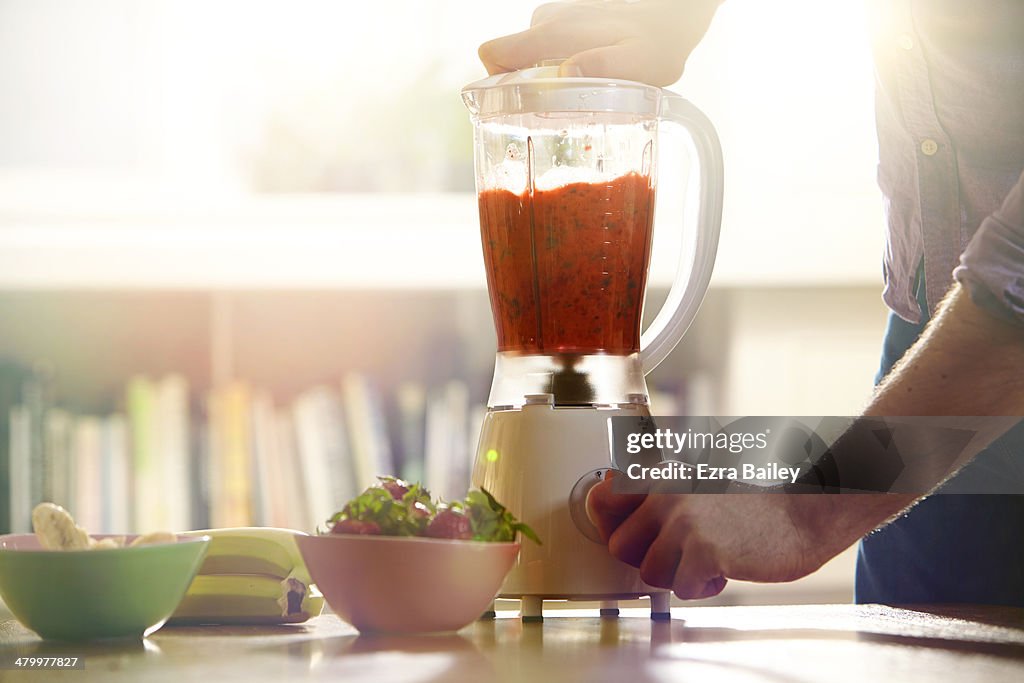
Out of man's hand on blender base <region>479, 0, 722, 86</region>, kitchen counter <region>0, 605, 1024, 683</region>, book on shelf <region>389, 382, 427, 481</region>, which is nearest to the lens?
kitchen counter <region>0, 605, 1024, 683</region>

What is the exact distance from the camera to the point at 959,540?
1.01m

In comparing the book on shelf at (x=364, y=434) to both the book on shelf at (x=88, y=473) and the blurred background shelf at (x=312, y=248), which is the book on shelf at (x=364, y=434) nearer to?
the blurred background shelf at (x=312, y=248)

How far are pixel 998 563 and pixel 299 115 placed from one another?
1326 mm

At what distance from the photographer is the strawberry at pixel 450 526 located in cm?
58

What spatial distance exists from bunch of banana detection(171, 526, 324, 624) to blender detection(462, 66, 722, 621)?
0.12 m

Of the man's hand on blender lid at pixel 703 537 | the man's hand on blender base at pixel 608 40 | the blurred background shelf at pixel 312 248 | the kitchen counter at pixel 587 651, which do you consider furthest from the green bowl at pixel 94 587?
the blurred background shelf at pixel 312 248

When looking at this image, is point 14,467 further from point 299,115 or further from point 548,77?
point 548,77

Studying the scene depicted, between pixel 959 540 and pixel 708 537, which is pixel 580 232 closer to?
pixel 708 537

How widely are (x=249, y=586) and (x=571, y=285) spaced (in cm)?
26

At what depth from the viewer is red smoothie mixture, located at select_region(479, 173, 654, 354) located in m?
0.70

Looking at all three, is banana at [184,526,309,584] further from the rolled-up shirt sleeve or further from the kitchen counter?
the rolled-up shirt sleeve

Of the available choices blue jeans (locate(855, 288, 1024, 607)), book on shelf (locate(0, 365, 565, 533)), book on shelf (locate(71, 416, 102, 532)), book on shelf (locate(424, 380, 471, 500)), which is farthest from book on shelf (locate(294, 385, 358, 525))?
blue jeans (locate(855, 288, 1024, 607))

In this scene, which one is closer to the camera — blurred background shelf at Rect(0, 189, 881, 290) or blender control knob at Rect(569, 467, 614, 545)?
blender control knob at Rect(569, 467, 614, 545)

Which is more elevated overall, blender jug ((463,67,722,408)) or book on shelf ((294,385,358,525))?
blender jug ((463,67,722,408))
